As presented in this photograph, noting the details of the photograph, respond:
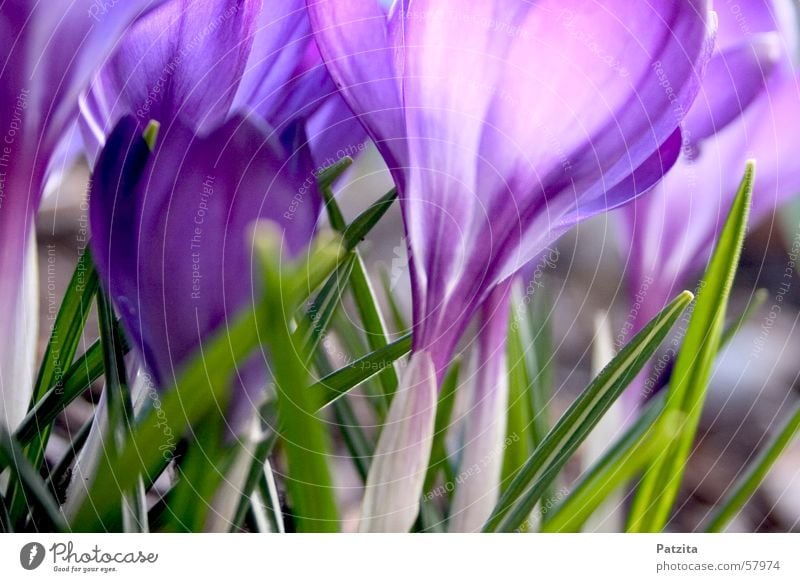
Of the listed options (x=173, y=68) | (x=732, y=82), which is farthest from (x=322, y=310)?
(x=732, y=82)

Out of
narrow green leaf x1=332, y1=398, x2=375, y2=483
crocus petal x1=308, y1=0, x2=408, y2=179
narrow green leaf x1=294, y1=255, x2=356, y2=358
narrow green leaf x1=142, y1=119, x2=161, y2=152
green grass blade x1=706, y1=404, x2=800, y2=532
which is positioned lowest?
green grass blade x1=706, y1=404, x2=800, y2=532

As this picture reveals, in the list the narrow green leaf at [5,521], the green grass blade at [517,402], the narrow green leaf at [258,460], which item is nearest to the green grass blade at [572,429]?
the green grass blade at [517,402]

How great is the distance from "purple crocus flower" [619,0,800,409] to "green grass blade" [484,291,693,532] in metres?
0.01

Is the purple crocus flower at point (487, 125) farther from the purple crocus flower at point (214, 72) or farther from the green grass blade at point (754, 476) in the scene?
the green grass blade at point (754, 476)

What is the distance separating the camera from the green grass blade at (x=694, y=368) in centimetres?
40

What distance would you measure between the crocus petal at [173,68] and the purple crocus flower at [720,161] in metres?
0.20

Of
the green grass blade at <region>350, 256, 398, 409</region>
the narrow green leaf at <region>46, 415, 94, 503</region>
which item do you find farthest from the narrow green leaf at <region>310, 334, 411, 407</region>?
the narrow green leaf at <region>46, 415, 94, 503</region>

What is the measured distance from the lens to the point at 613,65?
0.38m

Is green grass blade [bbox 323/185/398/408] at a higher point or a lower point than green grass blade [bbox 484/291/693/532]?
higher

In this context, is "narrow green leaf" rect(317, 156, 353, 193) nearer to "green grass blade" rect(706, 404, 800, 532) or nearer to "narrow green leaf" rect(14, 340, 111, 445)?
"narrow green leaf" rect(14, 340, 111, 445)

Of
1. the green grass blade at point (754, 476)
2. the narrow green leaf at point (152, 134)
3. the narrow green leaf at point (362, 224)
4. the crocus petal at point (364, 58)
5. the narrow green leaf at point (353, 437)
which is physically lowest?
the green grass blade at point (754, 476)

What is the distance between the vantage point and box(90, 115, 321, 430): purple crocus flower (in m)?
0.35
